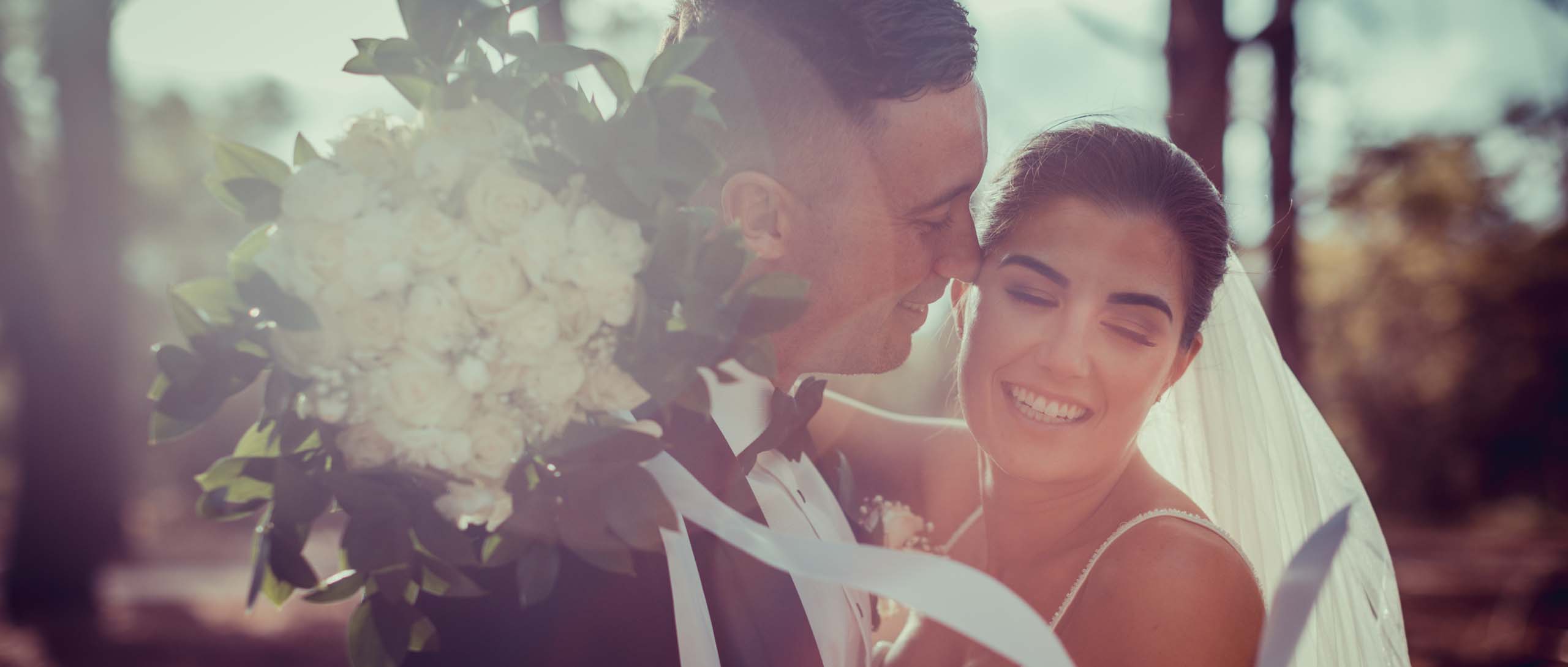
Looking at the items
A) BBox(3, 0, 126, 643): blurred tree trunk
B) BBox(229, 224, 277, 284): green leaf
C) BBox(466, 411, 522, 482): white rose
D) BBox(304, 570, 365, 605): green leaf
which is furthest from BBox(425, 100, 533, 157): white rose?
BBox(3, 0, 126, 643): blurred tree trunk

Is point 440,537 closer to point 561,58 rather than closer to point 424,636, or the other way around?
point 424,636

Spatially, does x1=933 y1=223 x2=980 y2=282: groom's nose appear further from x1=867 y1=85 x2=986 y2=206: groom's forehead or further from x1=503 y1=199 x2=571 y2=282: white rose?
x1=503 y1=199 x2=571 y2=282: white rose

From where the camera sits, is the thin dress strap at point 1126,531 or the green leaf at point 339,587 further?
the thin dress strap at point 1126,531

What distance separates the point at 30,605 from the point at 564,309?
10.4 metres

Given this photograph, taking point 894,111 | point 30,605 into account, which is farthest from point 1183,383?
point 30,605

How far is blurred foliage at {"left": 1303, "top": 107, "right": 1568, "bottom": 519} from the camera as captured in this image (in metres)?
19.1

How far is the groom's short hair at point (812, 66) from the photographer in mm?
2539

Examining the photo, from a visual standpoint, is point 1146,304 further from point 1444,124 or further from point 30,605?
point 1444,124

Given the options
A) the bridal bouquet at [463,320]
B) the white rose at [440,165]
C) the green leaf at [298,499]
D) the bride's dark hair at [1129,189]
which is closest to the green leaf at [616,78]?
the bridal bouquet at [463,320]

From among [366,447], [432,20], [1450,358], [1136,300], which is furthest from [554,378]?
[1450,358]

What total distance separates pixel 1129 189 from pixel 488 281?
168 cm

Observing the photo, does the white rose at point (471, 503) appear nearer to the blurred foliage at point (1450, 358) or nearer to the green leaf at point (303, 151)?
the green leaf at point (303, 151)

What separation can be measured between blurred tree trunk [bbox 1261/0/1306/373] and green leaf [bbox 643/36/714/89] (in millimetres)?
4084

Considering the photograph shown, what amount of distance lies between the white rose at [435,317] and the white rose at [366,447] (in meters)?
0.17
